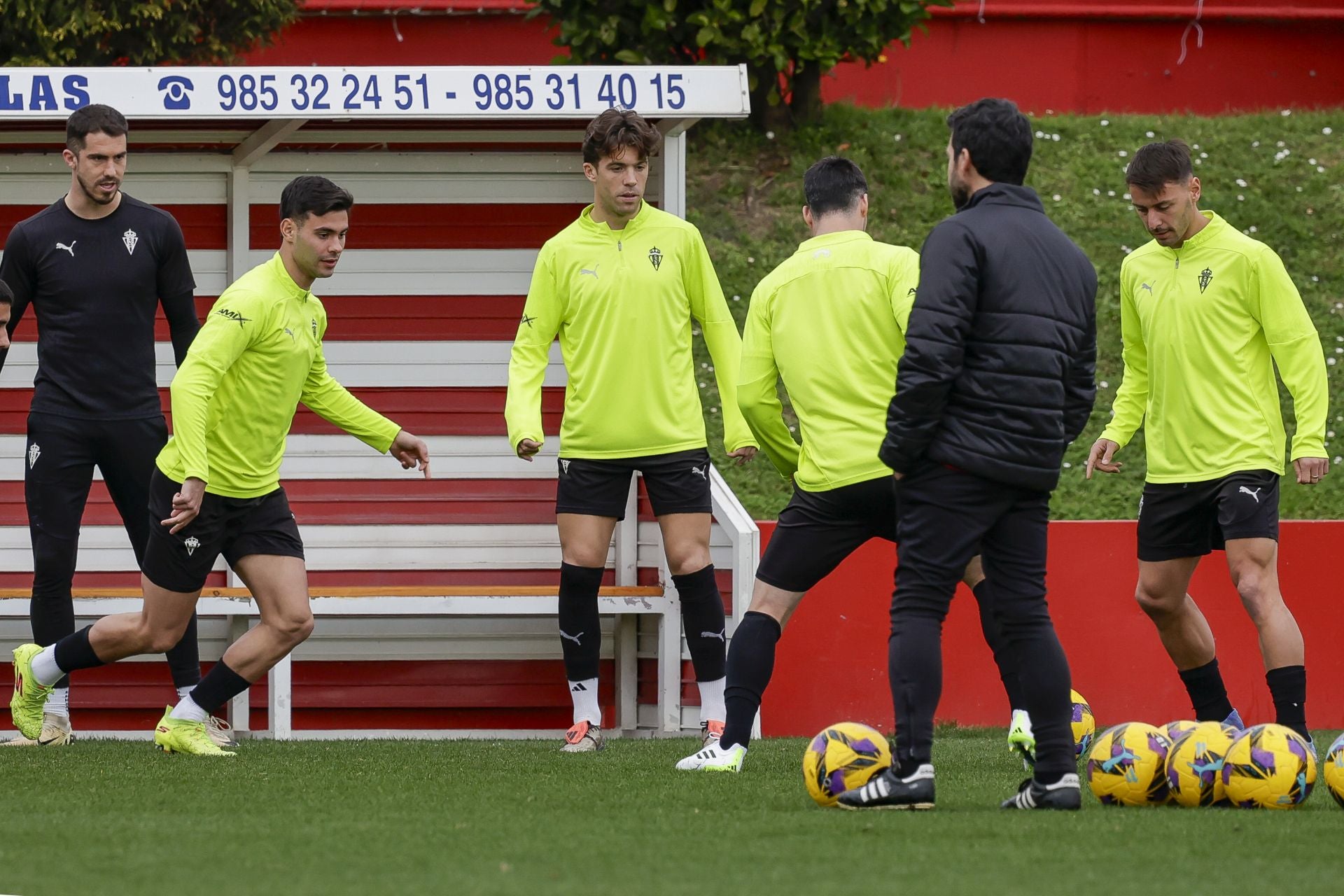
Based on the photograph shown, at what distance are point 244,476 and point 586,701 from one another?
1.54 m

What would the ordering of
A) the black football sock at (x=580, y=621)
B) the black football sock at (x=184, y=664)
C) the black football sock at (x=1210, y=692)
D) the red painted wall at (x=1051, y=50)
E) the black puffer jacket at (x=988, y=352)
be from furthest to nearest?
the red painted wall at (x=1051, y=50)
the black football sock at (x=184, y=664)
the black football sock at (x=580, y=621)
the black football sock at (x=1210, y=692)
the black puffer jacket at (x=988, y=352)

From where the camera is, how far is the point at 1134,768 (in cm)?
490

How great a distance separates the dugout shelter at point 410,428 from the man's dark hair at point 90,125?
1270mm

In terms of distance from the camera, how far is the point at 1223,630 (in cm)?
773

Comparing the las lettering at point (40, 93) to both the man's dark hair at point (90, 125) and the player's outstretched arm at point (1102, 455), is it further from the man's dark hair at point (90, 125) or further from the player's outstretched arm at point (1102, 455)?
the player's outstretched arm at point (1102, 455)

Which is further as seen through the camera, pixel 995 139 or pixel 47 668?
pixel 47 668

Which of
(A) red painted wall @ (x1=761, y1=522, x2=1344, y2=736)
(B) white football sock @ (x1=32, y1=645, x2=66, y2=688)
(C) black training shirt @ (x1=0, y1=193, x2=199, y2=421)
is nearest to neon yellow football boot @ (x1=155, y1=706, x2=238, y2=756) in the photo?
(B) white football sock @ (x1=32, y1=645, x2=66, y2=688)

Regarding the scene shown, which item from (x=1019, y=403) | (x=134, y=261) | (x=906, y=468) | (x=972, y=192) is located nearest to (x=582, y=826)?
(x=906, y=468)

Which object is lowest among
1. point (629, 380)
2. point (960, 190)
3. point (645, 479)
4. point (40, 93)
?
point (645, 479)

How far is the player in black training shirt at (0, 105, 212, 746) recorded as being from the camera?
653 centimetres

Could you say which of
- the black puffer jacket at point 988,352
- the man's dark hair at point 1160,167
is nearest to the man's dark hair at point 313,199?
Result: the black puffer jacket at point 988,352

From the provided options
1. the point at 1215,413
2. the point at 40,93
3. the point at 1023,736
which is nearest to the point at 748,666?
the point at 1023,736

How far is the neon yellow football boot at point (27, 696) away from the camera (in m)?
6.51

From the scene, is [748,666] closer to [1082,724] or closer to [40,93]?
[1082,724]
